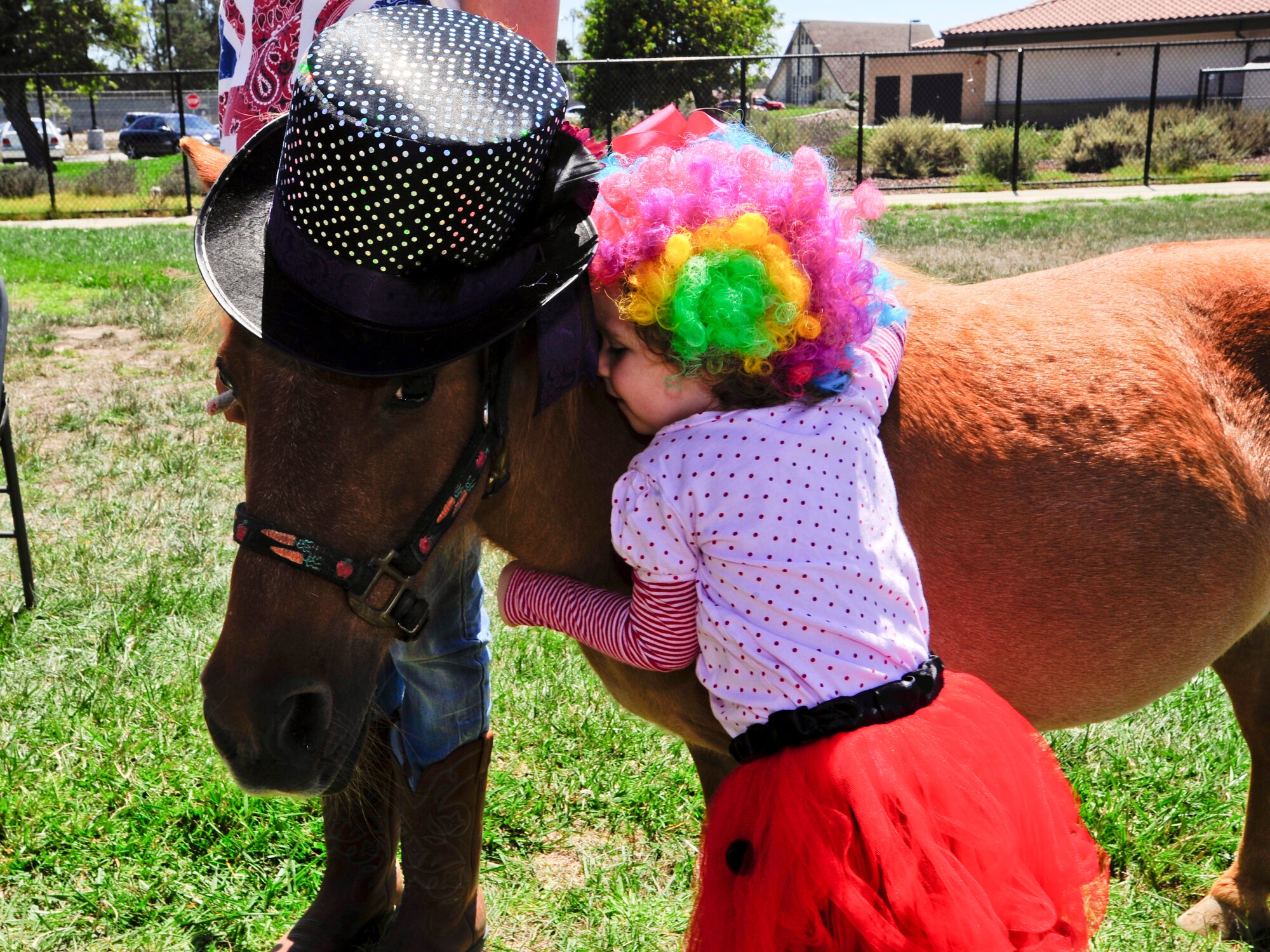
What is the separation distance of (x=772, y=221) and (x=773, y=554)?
511mm

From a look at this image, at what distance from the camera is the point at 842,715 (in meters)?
1.48

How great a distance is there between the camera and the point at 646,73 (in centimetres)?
1867

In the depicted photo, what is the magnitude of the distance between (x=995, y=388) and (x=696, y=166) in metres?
0.80

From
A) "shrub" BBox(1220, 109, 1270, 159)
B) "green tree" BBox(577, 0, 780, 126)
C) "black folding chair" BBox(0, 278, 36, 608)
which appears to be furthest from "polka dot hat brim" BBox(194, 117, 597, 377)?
"green tree" BBox(577, 0, 780, 126)

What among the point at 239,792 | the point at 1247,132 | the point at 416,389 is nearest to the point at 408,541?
the point at 416,389

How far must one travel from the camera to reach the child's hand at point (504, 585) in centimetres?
182

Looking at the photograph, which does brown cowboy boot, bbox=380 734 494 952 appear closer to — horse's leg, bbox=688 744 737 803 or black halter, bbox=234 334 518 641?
horse's leg, bbox=688 744 737 803

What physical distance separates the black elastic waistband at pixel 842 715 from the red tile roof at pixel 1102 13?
133 feet

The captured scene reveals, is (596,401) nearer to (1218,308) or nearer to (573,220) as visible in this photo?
(573,220)

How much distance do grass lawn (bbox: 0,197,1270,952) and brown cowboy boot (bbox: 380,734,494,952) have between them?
30cm

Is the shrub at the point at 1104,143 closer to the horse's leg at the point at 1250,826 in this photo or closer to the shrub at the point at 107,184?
the shrub at the point at 107,184

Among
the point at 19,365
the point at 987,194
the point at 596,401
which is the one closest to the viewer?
the point at 596,401

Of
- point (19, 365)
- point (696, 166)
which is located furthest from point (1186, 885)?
point (19, 365)

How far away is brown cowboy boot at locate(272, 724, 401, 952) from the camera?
2355 millimetres
